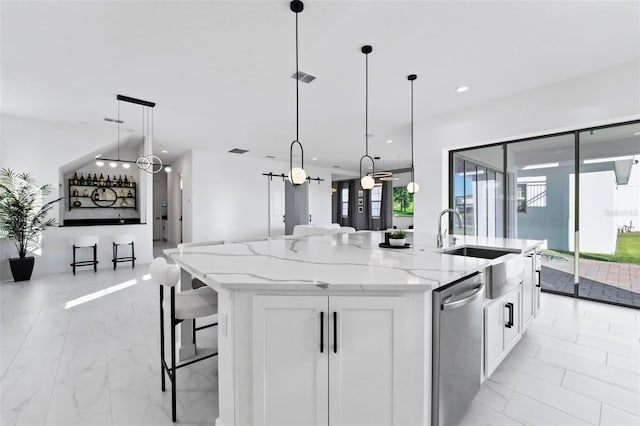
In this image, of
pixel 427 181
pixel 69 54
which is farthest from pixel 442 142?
pixel 69 54

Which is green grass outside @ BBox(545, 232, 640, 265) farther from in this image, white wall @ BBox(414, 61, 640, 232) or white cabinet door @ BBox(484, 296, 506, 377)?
white cabinet door @ BBox(484, 296, 506, 377)

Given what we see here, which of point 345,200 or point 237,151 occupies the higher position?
point 237,151

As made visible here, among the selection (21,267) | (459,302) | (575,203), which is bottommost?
(21,267)

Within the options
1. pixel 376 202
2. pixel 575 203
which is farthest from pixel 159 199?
pixel 575 203

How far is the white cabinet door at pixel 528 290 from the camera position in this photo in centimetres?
246

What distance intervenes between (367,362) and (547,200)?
430 centimetres

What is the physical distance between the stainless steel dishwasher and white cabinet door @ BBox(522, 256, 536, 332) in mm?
1107

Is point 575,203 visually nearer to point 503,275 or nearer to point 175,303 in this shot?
point 503,275

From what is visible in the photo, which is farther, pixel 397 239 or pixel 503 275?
pixel 397 239

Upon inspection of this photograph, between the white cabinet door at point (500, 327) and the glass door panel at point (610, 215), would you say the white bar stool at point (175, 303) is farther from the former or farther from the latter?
the glass door panel at point (610, 215)

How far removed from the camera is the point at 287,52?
2.94 metres

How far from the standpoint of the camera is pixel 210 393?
190 cm

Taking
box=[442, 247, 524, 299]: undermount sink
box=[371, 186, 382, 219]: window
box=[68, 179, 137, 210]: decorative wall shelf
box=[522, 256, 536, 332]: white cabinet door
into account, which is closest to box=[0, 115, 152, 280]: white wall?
box=[68, 179, 137, 210]: decorative wall shelf

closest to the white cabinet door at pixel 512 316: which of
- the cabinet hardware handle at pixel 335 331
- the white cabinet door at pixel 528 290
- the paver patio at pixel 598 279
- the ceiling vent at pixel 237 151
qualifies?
the white cabinet door at pixel 528 290
